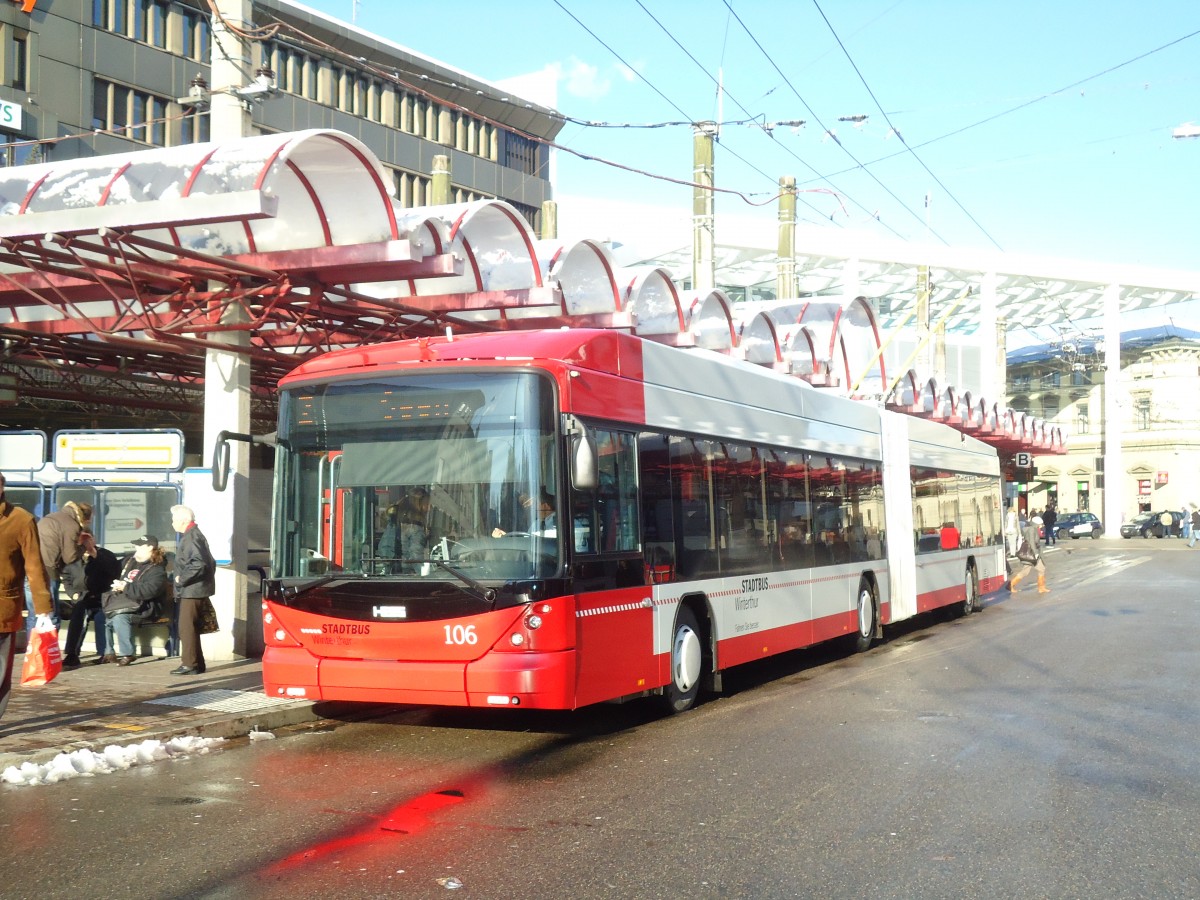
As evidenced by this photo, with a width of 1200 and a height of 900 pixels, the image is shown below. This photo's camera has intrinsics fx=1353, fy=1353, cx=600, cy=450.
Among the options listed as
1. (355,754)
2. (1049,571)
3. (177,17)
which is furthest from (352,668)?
(177,17)

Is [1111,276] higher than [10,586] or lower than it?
higher

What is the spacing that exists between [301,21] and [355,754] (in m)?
39.0

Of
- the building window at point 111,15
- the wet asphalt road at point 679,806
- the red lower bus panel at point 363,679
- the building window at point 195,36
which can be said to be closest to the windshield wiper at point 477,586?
the red lower bus panel at point 363,679

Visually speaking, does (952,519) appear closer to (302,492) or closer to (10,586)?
(302,492)

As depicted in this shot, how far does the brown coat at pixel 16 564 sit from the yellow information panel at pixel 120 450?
5.04m

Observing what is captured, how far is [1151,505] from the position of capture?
8094cm

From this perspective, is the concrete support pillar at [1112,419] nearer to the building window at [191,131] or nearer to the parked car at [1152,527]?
the parked car at [1152,527]

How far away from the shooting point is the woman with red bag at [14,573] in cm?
842

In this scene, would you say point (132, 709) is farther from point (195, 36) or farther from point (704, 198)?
point (195, 36)

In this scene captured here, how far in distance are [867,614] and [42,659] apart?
1016 centimetres

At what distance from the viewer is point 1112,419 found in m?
72.1

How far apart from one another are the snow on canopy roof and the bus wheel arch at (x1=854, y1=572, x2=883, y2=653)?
7.14 metres

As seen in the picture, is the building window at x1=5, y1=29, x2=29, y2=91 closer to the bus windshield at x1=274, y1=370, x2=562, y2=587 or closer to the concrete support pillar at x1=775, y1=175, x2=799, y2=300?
the concrete support pillar at x1=775, y1=175, x2=799, y2=300

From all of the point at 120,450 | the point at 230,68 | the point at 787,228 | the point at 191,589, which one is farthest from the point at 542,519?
the point at 787,228
